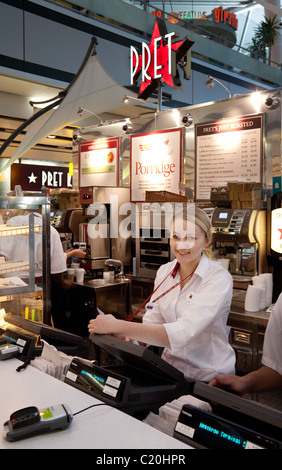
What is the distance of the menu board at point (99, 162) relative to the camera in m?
6.35

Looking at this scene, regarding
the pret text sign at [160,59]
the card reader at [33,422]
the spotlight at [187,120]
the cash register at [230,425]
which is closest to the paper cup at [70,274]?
the spotlight at [187,120]

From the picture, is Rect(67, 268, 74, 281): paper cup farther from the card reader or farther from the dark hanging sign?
the dark hanging sign

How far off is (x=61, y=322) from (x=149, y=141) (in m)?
2.64

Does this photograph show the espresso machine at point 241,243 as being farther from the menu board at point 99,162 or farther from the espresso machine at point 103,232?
the menu board at point 99,162

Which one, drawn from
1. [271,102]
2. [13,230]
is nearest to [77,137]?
[271,102]

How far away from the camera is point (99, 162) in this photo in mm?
6598

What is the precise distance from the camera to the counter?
48.3 inches

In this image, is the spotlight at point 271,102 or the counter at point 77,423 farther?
the spotlight at point 271,102

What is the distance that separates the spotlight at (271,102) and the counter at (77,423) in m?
3.60

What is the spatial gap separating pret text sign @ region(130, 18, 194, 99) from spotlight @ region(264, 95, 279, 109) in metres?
1.53

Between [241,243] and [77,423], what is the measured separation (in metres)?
2.93

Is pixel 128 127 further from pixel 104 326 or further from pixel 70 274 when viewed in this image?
pixel 104 326

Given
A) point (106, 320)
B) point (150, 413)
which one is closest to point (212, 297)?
point (106, 320)

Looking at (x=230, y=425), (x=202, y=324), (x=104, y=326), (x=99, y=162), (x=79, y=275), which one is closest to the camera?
(x=230, y=425)
